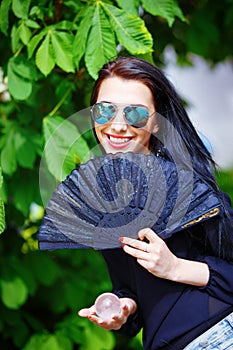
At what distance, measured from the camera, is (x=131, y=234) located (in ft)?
3.92

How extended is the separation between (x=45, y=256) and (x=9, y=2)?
105 centimetres

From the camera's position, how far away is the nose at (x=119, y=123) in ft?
4.17

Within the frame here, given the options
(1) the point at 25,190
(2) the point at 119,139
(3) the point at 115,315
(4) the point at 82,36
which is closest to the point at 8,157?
(1) the point at 25,190

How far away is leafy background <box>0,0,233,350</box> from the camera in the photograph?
1680mm

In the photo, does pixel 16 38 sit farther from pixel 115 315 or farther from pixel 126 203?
pixel 115 315

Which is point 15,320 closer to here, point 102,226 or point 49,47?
point 49,47

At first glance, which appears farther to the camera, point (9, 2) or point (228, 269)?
point (9, 2)

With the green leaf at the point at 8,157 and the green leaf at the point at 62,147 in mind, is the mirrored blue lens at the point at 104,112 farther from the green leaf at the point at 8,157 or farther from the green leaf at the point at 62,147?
the green leaf at the point at 8,157

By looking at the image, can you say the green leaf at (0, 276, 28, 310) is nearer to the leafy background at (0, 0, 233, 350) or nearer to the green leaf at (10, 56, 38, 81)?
the leafy background at (0, 0, 233, 350)

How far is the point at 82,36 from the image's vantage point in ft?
5.46

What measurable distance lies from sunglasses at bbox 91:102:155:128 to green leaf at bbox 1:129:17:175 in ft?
2.51

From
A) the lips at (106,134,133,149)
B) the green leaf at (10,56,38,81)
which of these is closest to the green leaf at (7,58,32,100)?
the green leaf at (10,56,38,81)

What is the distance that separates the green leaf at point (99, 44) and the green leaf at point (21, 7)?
20 cm

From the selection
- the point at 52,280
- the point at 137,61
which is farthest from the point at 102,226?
the point at 52,280
